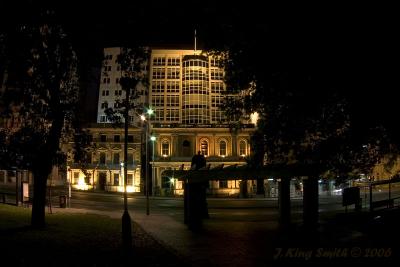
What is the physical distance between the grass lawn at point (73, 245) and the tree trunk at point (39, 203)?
1.21ft

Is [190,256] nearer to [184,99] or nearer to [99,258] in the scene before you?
[99,258]

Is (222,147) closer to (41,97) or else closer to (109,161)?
(109,161)

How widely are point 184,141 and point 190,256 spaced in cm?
6152

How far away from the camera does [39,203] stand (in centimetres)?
2027

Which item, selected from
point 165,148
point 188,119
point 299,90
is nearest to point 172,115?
point 188,119

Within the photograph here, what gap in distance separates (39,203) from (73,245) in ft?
18.1

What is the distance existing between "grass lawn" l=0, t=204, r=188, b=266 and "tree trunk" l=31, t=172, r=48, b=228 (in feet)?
1.21

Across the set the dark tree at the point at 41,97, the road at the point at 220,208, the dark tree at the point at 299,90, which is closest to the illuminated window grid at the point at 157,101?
the road at the point at 220,208

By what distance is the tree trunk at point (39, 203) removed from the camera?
65.7ft

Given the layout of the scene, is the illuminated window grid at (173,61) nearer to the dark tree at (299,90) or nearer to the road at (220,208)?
the road at (220,208)

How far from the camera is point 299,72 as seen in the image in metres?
12.8

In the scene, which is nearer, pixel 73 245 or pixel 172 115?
pixel 73 245

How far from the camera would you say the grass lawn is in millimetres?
12586

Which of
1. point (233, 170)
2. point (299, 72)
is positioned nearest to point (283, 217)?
point (233, 170)
